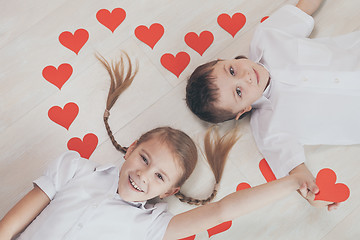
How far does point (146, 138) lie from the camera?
1.13m

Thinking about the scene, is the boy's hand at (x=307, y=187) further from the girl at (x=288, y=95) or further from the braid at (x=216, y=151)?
the braid at (x=216, y=151)

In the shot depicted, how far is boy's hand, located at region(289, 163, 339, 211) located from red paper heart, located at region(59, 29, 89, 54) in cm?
83

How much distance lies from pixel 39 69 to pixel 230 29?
0.69 meters

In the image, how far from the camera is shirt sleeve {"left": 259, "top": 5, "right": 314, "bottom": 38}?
1.34m

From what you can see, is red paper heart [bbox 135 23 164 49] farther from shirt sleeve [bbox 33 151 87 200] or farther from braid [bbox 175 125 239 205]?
shirt sleeve [bbox 33 151 87 200]

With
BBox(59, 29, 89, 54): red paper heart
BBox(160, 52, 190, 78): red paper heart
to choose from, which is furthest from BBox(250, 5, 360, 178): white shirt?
BBox(59, 29, 89, 54): red paper heart

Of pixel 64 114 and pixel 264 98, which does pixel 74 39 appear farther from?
pixel 264 98

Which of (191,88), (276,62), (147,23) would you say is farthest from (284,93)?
(147,23)

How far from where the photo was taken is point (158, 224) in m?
1.11

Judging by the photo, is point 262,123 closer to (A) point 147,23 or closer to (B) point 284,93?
(B) point 284,93

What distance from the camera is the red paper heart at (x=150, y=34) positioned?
1.42m

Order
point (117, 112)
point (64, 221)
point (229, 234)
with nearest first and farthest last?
1. point (64, 221)
2. point (229, 234)
3. point (117, 112)

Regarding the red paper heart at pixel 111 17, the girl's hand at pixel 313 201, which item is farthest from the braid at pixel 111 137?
the girl's hand at pixel 313 201

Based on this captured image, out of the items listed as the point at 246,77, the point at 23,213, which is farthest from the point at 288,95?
the point at 23,213
